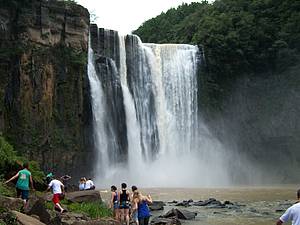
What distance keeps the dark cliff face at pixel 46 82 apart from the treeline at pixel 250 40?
1494 cm

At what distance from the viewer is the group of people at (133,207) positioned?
1372 cm

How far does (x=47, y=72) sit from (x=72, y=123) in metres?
4.24

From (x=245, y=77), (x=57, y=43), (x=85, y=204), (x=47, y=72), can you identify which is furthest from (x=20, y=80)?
(x=245, y=77)

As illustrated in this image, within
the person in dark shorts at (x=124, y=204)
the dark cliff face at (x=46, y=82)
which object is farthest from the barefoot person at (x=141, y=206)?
the dark cliff face at (x=46, y=82)

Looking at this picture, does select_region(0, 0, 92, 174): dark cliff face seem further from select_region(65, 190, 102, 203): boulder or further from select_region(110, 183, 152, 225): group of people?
select_region(110, 183, 152, 225): group of people

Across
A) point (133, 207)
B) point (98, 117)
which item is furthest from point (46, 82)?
point (133, 207)

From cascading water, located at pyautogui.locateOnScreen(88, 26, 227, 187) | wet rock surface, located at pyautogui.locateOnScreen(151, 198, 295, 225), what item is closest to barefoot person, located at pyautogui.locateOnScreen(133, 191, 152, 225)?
wet rock surface, located at pyautogui.locateOnScreen(151, 198, 295, 225)

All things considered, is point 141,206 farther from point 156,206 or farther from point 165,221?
point 156,206

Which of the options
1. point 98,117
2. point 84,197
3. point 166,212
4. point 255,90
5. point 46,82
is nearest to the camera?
point 84,197

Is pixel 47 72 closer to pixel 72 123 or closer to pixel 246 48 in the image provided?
Answer: pixel 72 123

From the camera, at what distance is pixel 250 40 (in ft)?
161

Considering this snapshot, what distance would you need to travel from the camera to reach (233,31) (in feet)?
162

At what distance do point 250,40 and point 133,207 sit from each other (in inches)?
1497

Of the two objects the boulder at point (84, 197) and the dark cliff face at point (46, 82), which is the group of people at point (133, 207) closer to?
the boulder at point (84, 197)
